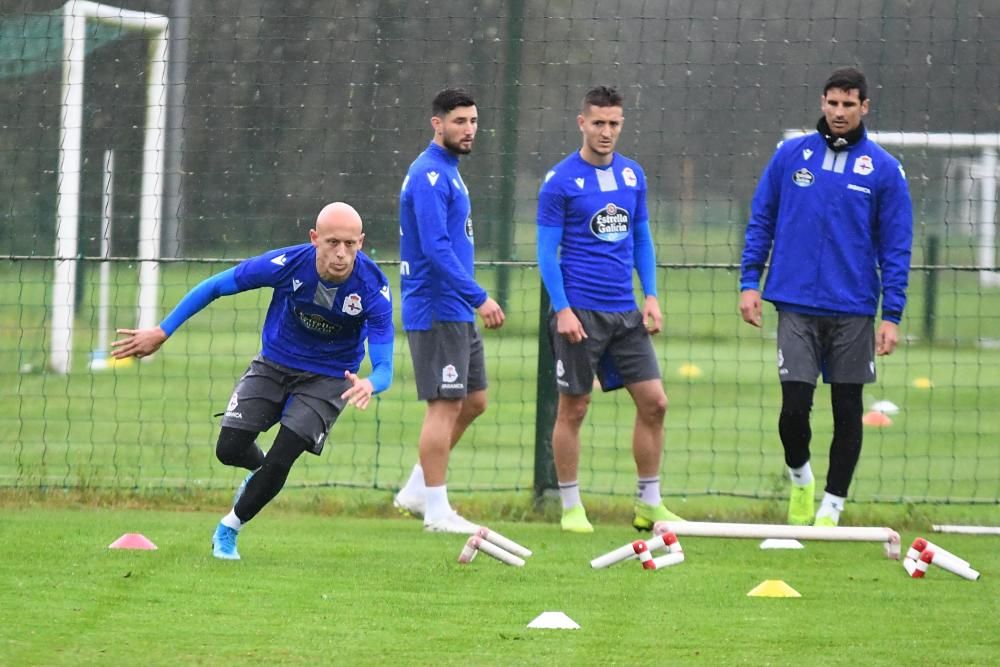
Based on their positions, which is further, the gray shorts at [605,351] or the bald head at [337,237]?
the gray shorts at [605,351]

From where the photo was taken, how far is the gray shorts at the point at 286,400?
6.82 metres

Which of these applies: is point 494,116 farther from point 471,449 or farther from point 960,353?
point 960,353

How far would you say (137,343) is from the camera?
6328 millimetres

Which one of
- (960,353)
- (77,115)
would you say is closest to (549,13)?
(77,115)

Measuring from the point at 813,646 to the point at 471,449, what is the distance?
233 inches

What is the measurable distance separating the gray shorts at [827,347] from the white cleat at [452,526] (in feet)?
5.46

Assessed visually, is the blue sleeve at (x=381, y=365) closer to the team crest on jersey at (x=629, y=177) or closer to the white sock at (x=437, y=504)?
the white sock at (x=437, y=504)

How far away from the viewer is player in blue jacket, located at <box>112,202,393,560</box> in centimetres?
654

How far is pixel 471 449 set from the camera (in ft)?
36.3

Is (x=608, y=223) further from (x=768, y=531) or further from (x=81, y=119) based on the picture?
(x=81, y=119)

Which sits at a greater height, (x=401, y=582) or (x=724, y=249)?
(x=724, y=249)

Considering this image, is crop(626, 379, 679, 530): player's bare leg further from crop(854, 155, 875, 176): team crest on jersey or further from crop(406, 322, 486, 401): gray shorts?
crop(854, 155, 875, 176): team crest on jersey

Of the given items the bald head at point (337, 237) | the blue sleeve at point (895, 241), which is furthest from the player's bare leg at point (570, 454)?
the bald head at point (337, 237)

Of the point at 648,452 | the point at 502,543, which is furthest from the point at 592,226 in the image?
the point at 502,543
